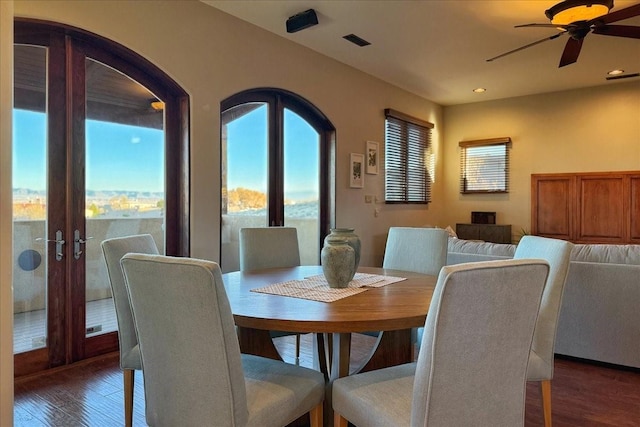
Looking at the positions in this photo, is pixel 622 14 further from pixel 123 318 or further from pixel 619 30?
pixel 123 318

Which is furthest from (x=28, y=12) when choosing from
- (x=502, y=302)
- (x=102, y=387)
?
(x=502, y=302)

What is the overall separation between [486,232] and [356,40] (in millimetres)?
3789

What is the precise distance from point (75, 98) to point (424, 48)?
3306mm

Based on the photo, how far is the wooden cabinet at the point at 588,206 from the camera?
5.82 metres

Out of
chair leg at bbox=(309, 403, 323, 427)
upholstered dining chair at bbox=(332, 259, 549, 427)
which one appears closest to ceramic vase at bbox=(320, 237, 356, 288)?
chair leg at bbox=(309, 403, 323, 427)

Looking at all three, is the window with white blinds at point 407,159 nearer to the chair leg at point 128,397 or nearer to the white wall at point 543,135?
the white wall at point 543,135

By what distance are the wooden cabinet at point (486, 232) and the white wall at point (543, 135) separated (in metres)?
0.27

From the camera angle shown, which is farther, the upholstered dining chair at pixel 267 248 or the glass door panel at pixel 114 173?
the glass door panel at pixel 114 173

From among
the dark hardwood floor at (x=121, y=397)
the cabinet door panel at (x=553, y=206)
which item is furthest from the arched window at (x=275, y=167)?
the cabinet door panel at (x=553, y=206)

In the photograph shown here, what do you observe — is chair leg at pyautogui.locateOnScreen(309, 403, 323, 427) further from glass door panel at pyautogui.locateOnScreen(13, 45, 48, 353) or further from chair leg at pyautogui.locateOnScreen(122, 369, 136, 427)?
glass door panel at pyautogui.locateOnScreen(13, 45, 48, 353)

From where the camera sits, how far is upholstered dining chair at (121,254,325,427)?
1.29m

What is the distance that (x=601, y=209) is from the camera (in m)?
6.01

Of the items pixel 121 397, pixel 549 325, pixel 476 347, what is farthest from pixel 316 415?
pixel 121 397

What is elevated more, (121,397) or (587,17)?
Result: (587,17)
